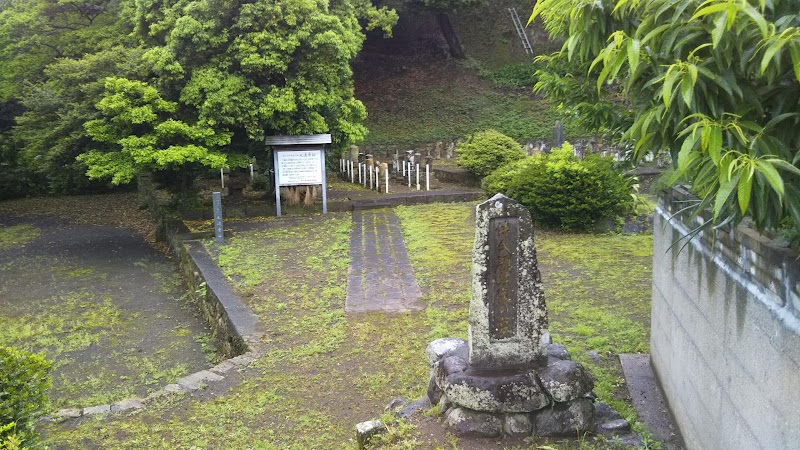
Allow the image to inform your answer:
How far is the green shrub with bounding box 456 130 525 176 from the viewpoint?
16.2 m

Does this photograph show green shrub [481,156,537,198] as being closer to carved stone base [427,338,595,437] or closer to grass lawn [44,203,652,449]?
grass lawn [44,203,652,449]

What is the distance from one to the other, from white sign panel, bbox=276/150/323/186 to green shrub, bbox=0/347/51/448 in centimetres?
918

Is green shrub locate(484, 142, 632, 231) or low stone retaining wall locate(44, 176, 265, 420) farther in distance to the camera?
green shrub locate(484, 142, 632, 231)

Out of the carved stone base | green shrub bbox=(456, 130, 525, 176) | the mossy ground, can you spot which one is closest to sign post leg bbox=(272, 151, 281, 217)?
the mossy ground

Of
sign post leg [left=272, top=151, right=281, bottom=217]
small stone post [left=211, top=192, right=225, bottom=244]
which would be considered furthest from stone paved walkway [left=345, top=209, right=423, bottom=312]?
small stone post [left=211, top=192, right=225, bottom=244]

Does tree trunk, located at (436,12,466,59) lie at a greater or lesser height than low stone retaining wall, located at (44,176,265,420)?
greater

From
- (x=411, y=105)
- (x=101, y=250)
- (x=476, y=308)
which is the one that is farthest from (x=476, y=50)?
(x=476, y=308)

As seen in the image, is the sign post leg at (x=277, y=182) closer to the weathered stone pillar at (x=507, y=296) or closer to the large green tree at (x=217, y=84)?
the large green tree at (x=217, y=84)

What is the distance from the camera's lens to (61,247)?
13.5 meters

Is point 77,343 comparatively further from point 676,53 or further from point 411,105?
point 411,105

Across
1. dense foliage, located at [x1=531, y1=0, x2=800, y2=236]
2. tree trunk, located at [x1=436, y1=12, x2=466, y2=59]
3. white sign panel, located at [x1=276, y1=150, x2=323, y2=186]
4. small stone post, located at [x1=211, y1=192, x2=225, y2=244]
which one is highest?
tree trunk, located at [x1=436, y1=12, x2=466, y2=59]

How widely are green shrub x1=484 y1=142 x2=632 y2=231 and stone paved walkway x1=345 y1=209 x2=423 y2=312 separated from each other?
2671 millimetres

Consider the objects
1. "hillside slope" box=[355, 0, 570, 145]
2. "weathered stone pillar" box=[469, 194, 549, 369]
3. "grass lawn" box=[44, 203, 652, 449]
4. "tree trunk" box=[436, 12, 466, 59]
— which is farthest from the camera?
"tree trunk" box=[436, 12, 466, 59]

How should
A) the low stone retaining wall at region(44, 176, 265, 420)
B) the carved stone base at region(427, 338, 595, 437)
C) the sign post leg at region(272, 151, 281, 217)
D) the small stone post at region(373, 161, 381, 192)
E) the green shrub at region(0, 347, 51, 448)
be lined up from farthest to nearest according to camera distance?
the small stone post at region(373, 161, 381, 192)
the sign post leg at region(272, 151, 281, 217)
the low stone retaining wall at region(44, 176, 265, 420)
the carved stone base at region(427, 338, 595, 437)
the green shrub at region(0, 347, 51, 448)
